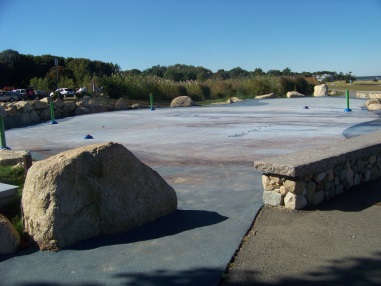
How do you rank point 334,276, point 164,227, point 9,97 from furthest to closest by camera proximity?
point 9,97 < point 164,227 < point 334,276

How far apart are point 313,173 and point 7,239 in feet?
12.4

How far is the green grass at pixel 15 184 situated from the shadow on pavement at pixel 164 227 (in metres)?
0.98

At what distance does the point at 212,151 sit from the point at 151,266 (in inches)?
250

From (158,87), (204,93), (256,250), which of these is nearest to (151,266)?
(256,250)

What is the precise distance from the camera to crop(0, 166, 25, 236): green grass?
5.66 metres

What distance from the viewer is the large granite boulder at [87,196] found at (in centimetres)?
473

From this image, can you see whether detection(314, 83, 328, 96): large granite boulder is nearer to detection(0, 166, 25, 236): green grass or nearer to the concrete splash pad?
the concrete splash pad

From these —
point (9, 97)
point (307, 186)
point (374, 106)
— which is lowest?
point (307, 186)

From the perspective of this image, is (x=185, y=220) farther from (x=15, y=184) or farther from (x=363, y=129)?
(x=363, y=129)

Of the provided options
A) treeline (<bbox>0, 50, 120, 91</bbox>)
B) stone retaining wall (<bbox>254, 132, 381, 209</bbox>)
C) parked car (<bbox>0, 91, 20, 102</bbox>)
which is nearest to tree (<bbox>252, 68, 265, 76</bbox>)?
treeline (<bbox>0, 50, 120, 91</bbox>)

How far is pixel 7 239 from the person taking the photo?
464cm

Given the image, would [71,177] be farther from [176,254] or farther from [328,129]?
[328,129]

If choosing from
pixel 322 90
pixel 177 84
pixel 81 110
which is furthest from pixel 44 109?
pixel 322 90

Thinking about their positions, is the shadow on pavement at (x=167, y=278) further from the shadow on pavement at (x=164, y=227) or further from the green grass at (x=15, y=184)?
the green grass at (x=15, y=184)
